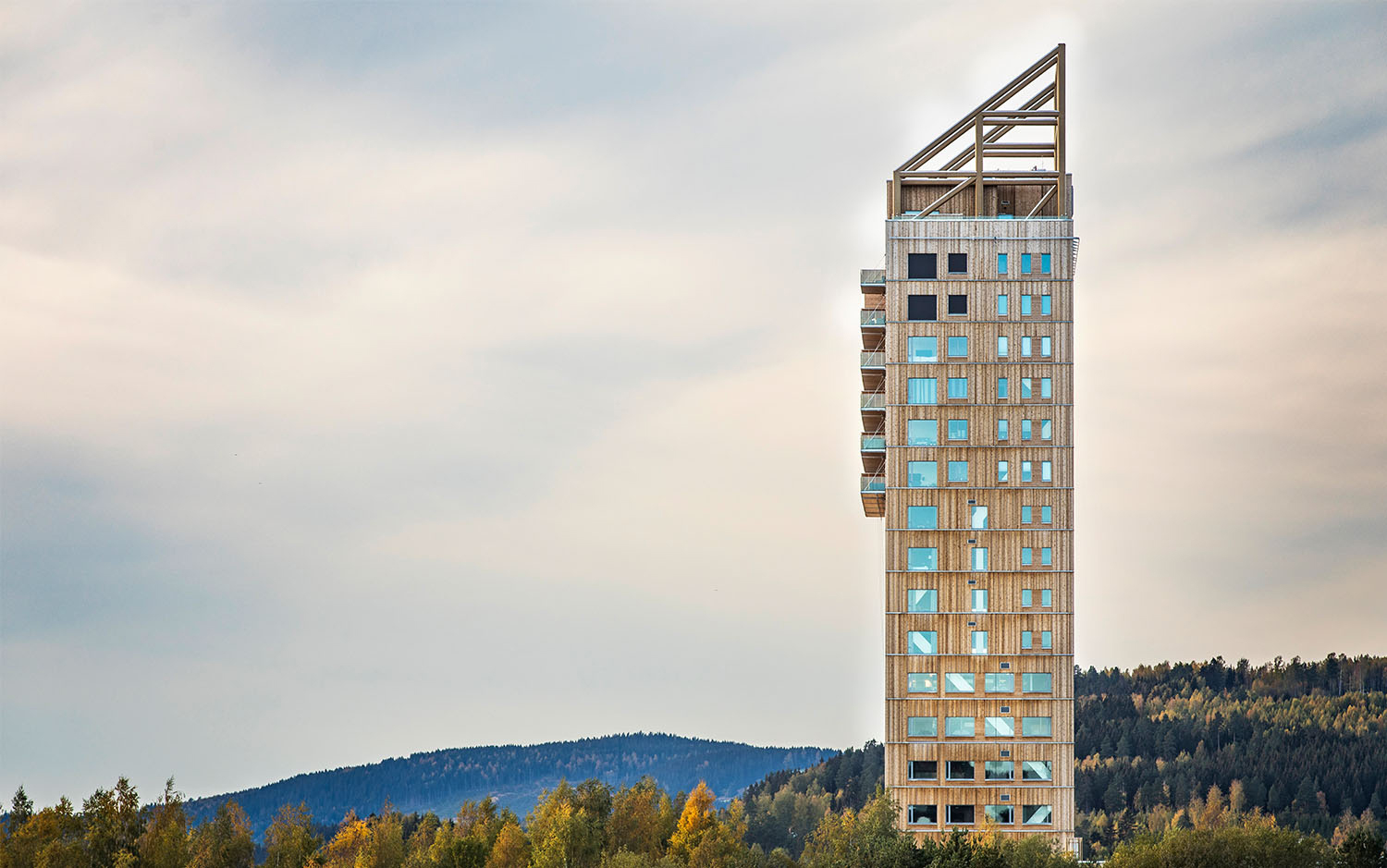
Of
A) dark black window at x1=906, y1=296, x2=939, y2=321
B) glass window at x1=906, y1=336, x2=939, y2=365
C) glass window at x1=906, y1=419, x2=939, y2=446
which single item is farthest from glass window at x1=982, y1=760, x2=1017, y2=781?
dark black window at x1=906, y1=296, x2=939, y2=321

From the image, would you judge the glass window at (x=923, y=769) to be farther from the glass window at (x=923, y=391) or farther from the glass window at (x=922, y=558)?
the glass window at (x=923, y=391)

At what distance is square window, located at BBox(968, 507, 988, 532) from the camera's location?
94.9 m

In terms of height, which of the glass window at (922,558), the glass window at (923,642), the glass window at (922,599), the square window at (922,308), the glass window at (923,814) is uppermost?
the square window at (922,308)

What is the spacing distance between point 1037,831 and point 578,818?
30.7 m

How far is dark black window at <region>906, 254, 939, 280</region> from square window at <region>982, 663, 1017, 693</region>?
2348cm

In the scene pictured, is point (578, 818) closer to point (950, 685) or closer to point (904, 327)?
point (950, 685)

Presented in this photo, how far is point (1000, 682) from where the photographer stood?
308 ft

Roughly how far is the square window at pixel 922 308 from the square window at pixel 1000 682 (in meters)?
20.9

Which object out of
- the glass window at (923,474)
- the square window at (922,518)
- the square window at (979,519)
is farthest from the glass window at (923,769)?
the glass window at (923,474)

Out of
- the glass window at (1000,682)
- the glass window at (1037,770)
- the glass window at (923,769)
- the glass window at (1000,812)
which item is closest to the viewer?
the glass window at (1000,812)

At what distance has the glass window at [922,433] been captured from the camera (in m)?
96.0

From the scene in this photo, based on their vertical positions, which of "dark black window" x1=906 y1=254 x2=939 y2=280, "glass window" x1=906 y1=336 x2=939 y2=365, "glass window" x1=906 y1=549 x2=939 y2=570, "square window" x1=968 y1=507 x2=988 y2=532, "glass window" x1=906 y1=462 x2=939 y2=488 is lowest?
"glass window" x1=906 y1=549 x2=939 y2=570

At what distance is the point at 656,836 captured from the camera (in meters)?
118

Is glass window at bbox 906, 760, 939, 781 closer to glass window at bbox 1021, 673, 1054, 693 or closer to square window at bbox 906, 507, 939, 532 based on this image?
glass window at bbox 1021, 673, 1054, 693
